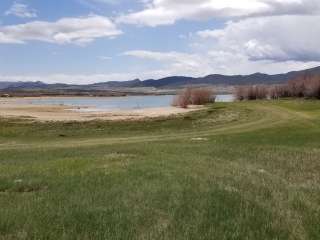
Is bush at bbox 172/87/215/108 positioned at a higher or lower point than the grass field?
lower

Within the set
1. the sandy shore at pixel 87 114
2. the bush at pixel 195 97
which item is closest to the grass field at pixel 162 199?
the sandy shore at pixel 87 114

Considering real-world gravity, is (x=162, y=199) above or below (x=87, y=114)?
Answer: above

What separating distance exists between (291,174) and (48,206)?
30.6ft

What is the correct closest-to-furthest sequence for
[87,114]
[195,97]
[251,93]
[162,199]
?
[162,199]
[87,114]
[195,97]
[251,93]

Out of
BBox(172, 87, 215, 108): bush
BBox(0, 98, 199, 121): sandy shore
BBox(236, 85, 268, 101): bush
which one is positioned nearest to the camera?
BBox(0, 98, 199, 121): sandy shore

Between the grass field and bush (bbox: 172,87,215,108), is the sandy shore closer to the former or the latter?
bush (bbox: 172,87,215,108)

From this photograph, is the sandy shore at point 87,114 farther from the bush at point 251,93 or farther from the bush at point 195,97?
the bush at point 251,93

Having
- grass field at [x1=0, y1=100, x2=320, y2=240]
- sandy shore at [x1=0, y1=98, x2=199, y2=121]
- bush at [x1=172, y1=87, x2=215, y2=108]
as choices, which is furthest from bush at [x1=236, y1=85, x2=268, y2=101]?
grass field at [x1=0, y1=100, x2=320, y2=240]

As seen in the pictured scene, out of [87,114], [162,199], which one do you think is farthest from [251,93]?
[162,199]

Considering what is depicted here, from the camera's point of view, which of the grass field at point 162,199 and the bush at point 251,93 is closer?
the grass field at point 162,199

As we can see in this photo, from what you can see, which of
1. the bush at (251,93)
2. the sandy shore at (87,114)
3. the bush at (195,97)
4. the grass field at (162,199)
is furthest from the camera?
the bush at (251,93)

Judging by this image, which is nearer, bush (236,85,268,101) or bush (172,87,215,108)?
bush (172,87,215,108)

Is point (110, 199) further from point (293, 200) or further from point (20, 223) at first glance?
point (293, 200)

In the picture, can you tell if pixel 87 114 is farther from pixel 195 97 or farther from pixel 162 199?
pixel 162 199
